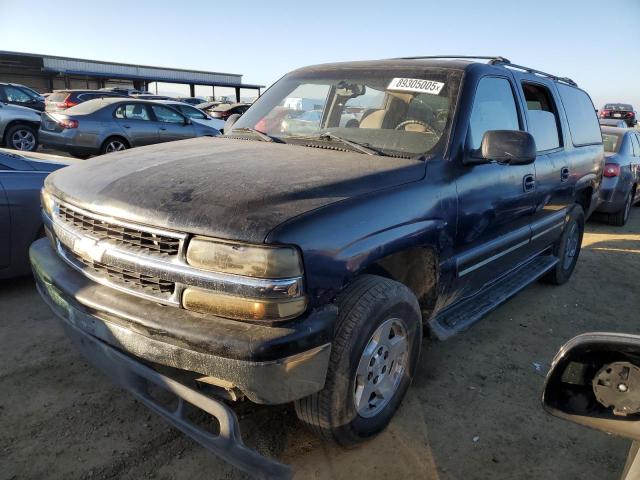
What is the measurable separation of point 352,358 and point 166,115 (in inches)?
439

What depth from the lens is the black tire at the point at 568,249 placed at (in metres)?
4.96

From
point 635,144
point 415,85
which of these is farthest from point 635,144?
point 415,85

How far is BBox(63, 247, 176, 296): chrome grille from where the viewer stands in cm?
209

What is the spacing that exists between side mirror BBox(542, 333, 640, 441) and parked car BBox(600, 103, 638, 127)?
3608cm

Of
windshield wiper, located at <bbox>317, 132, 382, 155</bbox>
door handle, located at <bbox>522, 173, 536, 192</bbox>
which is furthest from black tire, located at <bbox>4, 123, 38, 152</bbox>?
door handle, located at <bbox>522, 173, 536, 192</bbox>

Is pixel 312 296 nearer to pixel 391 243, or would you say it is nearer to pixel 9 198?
pixel 391 243

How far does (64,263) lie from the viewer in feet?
8.55

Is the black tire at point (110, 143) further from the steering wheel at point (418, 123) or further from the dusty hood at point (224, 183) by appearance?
the steering wheel at point (418, 123)

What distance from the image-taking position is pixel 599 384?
119 cm

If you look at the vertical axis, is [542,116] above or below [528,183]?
above

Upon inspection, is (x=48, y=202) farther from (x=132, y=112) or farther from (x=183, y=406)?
(x=132, y=112)

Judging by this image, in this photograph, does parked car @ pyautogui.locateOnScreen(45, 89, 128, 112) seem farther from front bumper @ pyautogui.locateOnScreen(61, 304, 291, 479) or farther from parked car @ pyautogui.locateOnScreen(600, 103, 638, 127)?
parked car @ pyautogui.locateOnScreen(600, 103, 638, 127)

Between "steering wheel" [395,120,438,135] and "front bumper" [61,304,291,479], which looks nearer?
"front bumper" [61,304,291,479]

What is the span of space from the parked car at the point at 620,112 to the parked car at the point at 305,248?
34207 millimetres
